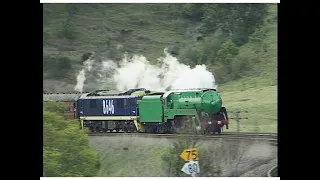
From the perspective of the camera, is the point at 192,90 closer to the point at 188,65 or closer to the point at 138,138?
the point at 188,65

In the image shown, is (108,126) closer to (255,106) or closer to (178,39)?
(178,39)

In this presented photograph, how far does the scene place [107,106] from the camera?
1780 centimetres

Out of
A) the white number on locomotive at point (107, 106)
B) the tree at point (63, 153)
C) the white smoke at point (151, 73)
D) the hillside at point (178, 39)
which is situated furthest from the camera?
the white number on locomotive at point (107, 106)

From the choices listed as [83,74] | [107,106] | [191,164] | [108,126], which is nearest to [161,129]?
[191,164]

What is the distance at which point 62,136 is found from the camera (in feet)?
56.0

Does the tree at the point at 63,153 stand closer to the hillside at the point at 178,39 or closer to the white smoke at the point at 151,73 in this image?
the hillside at the point at 178,39

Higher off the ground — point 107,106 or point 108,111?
point 107,106

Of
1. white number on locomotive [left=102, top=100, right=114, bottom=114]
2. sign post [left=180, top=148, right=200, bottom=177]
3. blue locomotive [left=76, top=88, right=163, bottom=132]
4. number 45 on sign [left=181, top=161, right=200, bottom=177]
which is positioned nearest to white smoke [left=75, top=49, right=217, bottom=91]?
blue locomotive [left=76, top=88, right=163, bottom=132]

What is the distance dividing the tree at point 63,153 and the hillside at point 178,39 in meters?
0.91

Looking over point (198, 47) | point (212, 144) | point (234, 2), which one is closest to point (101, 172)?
point (212, 144)

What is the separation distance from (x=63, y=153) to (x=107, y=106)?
162cm

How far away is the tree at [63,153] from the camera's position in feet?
55.6

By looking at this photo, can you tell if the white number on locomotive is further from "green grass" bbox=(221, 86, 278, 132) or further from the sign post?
"green grass" bbox=(221, 86, 278, 132)

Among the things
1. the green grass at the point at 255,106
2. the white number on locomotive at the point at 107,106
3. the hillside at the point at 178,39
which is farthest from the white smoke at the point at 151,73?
the green grass at the point at 255,106
